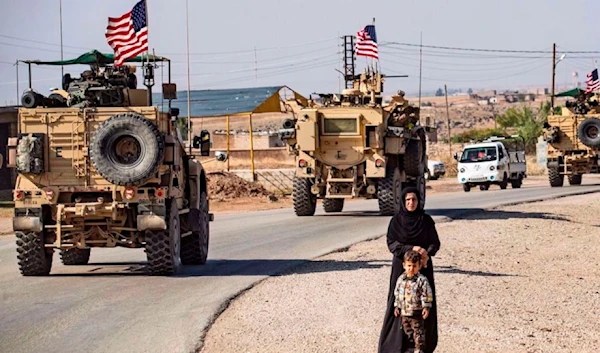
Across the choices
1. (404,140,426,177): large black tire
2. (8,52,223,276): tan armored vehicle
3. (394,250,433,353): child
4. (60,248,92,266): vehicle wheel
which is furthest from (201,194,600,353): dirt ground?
(404,140,426,177): large black tire

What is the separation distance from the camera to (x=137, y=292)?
1490cm

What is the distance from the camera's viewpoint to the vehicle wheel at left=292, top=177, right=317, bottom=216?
1161 inches

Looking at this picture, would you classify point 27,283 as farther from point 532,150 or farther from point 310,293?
point 532,150

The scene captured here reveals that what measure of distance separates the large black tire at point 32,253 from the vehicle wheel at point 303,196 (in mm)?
13200

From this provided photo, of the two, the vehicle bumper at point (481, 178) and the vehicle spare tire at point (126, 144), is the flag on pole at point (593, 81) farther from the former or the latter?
the vehicle spare tire at point (126, 144)

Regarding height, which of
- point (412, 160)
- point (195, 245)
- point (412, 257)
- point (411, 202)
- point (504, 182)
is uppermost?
point (411, 202)

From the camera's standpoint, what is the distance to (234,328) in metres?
12.0

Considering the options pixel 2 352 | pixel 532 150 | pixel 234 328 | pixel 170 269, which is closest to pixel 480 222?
pixel 170 269

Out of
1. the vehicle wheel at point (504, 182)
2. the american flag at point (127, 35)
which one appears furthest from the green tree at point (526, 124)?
the american flag at point (127, 35)

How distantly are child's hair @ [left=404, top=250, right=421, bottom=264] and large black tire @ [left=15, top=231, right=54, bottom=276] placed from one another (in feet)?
27.4

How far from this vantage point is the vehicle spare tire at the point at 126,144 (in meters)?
16.2

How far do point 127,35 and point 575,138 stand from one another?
94.0 ft

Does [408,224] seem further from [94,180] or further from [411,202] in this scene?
[94,180]

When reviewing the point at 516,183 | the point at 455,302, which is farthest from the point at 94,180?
the point at 516,183
